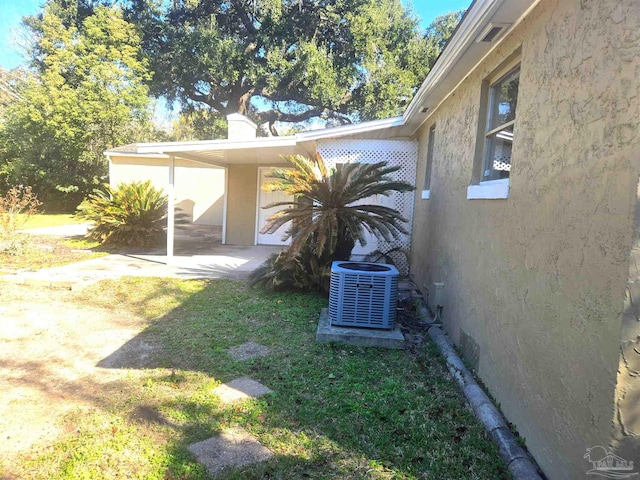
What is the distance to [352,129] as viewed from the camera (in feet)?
27.3

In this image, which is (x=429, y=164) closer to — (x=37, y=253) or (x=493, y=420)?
(x=493, y=420)

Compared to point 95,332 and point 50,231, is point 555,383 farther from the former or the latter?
point 50,231

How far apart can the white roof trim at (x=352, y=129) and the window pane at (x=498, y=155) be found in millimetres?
4072

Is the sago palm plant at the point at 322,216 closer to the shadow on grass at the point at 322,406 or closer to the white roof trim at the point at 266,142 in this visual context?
the shadow on grass at the point at 322,406

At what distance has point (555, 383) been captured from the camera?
7.09 ft

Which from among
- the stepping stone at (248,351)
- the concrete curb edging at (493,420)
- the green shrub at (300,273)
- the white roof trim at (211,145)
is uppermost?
the white roof trim at (211,145)

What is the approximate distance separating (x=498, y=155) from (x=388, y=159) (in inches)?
200

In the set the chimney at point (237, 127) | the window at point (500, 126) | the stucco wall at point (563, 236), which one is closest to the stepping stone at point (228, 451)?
the stucco wall at point (563, 236)

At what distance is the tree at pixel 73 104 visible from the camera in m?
19.4

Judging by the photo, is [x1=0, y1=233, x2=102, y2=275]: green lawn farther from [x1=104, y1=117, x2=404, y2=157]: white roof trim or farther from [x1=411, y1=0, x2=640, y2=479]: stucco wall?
[x1=411, y1=0, x2=640, y2=479]: stucco wall

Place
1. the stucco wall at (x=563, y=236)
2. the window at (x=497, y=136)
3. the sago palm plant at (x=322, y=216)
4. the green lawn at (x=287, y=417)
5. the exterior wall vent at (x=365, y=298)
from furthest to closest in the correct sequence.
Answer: the sago palm plant at (x=322, y=216) → the exterior wall vent at (x=365, y=298) → the window at (x=497, y=136) → the green lawn at (x=287, y=417) → the stucco wall at (x=563, y=236)

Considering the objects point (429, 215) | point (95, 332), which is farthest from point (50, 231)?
point (429, 215)

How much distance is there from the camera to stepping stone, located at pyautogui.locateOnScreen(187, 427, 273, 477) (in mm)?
2455

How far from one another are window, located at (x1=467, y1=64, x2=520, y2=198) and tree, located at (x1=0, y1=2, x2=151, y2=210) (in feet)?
67.0
